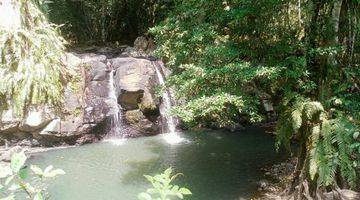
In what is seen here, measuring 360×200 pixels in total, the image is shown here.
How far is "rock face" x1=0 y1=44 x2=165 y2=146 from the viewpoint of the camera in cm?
1170

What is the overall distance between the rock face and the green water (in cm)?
56

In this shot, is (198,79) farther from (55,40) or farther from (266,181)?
(55,40)

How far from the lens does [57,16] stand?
1894 cm

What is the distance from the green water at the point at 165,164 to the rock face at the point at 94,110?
556mm

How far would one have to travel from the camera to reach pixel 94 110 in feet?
42.3

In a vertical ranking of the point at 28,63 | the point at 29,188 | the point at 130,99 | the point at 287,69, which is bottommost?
the point at 29,188

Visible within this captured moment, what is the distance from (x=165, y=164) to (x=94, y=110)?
3.81 m

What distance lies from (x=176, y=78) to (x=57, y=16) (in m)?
12.6

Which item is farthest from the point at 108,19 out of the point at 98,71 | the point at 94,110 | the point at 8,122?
the point at 8,122

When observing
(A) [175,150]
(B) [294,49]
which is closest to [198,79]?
(B) [294,49]


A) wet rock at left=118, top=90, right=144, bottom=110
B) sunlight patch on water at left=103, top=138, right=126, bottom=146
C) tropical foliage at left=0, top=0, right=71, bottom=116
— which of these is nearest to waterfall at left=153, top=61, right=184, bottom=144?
wet rock at left=118, top=90, right=144, bottom=110

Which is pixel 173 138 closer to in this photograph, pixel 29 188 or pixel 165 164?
pixel 165 164

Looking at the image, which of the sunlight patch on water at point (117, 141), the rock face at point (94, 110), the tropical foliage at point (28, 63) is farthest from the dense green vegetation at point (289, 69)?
the sunlight patch on water at point (117, 141)

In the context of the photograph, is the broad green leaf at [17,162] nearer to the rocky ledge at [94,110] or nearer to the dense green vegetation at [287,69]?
the dense green vegetation at [287,69]
